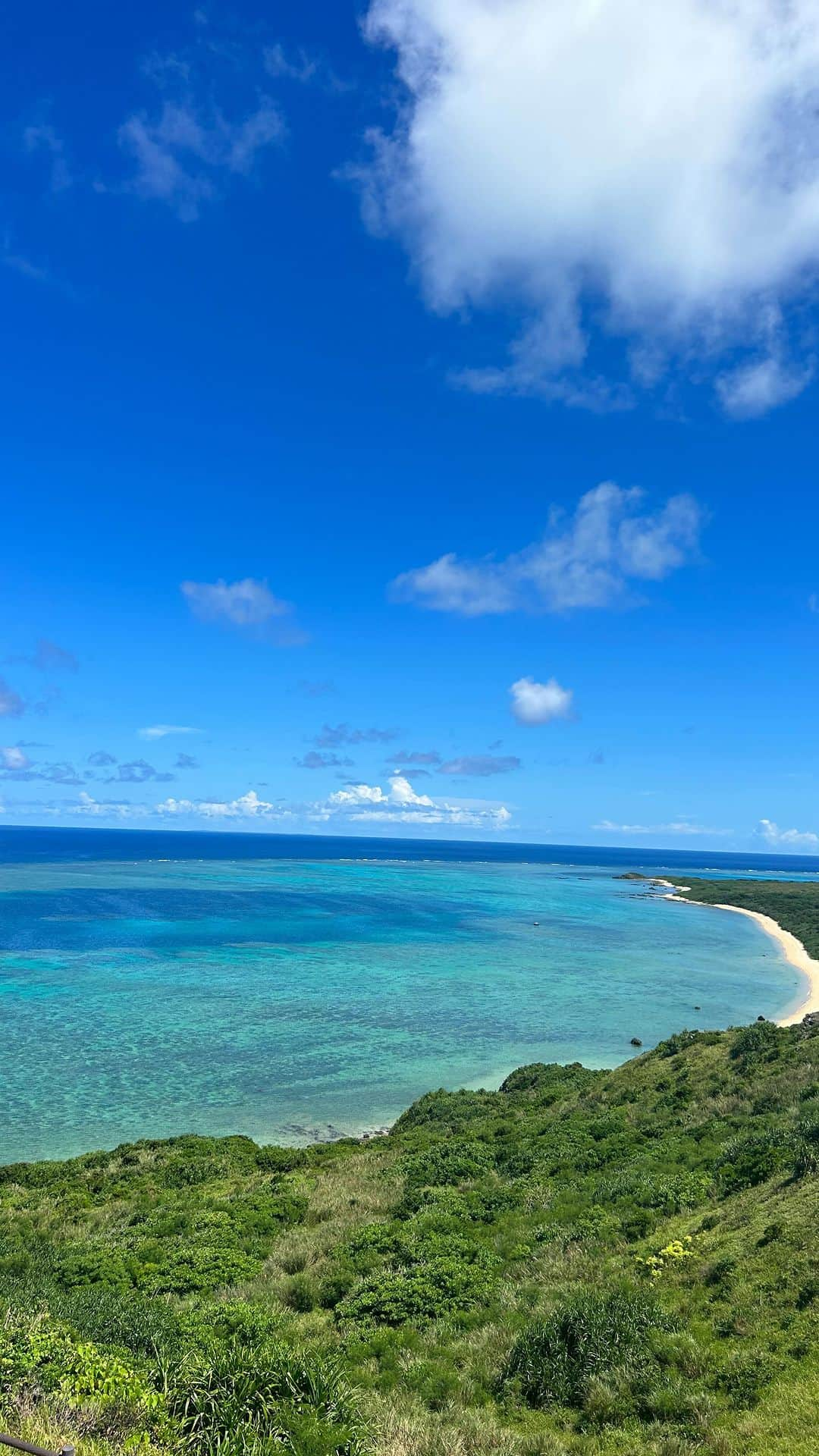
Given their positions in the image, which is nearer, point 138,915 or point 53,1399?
point 53,1399

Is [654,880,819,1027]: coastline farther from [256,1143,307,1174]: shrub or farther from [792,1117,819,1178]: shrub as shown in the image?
[256,1143,307,1174]: shrub

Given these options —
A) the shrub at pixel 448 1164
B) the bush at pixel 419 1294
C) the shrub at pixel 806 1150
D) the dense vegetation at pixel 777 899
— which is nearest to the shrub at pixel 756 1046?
the shrub at pixel 806 1150

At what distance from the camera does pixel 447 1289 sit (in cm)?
1464

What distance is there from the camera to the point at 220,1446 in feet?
27.2

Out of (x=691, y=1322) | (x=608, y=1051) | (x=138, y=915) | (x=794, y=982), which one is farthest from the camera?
(x=138, y=915)

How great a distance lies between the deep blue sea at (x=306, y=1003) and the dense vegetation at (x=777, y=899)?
6.83m

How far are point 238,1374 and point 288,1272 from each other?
27.1ft

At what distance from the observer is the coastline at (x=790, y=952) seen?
5125 cm

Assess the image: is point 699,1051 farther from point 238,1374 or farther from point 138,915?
point 138,915

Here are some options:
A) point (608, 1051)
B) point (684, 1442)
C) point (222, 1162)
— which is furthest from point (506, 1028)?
point (684, 1442)

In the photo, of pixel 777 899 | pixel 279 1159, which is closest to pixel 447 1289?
pixel 279 1159

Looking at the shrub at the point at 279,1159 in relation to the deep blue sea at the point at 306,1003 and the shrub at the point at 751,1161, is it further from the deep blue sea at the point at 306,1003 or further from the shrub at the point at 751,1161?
the shrub at the point at 751,1161

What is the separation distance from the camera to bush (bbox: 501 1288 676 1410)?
10.8m

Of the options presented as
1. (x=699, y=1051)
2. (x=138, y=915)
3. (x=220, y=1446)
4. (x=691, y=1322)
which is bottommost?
(x=138, y=915)
